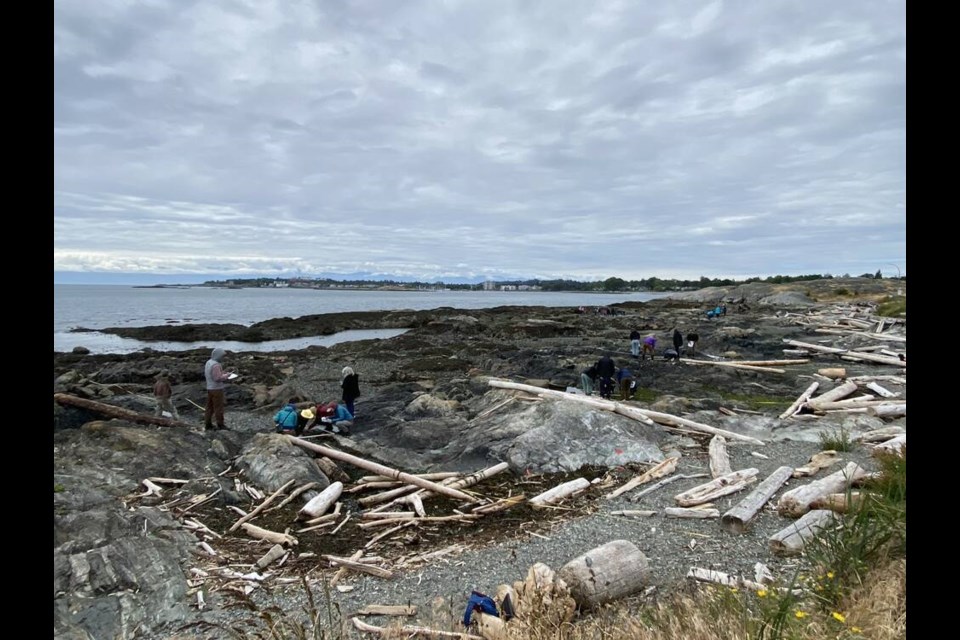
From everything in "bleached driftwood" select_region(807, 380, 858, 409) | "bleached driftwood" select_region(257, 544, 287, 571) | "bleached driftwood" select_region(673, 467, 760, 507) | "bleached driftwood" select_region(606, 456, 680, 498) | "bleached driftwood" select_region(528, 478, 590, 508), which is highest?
"bleached driftwood" select_region(807, 380, 858, 409)

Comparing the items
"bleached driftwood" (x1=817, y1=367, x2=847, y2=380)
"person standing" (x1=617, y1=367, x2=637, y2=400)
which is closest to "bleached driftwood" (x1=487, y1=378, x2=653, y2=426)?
"person standing" (x1=617, y1=367, x2=637, y2=400)

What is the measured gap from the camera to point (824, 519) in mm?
7527

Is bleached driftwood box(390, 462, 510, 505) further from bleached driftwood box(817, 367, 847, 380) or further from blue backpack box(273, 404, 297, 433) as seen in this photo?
bleached driftwood box(817, 367, 847, 380)

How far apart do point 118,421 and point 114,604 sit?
885 centimetres

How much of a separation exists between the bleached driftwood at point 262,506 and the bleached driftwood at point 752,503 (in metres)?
8.34

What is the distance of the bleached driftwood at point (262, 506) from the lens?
9500mm

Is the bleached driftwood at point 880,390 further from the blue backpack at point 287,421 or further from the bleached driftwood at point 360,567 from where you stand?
the blue backpack at point 287,421

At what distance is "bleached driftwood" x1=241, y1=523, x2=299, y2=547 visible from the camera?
8758mm

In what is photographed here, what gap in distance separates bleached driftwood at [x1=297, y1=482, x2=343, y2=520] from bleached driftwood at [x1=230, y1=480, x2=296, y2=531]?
84 cm

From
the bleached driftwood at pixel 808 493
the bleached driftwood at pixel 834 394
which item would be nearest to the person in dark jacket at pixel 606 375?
the bleached driftwood at pixel 834 394
